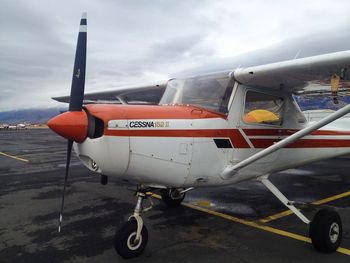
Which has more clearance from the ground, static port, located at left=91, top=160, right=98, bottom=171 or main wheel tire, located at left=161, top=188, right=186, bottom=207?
static port, located at left=91, top=160, right=98, bottom=171

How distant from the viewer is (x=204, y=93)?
15.6 ft

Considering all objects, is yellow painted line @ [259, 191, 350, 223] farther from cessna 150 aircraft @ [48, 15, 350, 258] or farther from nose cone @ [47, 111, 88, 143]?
nose cone @ [47, 111, 88, 143]

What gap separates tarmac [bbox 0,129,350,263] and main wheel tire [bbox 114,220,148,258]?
0.13 m

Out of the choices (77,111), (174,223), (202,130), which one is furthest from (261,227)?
(77,111)

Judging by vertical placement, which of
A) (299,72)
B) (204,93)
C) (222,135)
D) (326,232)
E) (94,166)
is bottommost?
(326,232)

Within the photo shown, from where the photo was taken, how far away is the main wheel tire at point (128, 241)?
3953mm

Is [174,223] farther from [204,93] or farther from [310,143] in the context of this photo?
[310,143]

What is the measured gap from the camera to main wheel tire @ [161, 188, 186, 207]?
6180 mm

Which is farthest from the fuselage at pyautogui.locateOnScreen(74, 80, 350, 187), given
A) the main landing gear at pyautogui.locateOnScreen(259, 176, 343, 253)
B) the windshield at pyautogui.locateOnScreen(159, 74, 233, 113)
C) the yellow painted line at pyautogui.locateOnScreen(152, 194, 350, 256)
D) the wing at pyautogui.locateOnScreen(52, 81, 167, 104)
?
the wing at pyautogui.locateOnScreen(52, 81, 167, 104)

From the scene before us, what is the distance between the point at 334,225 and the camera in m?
4.43

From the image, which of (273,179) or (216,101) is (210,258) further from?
(273,179)

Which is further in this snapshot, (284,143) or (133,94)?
(133,94)

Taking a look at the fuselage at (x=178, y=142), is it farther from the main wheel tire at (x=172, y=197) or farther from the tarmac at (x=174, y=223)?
the main wheel tire at (x=172, y=197)

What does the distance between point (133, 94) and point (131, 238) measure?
14.0ft
